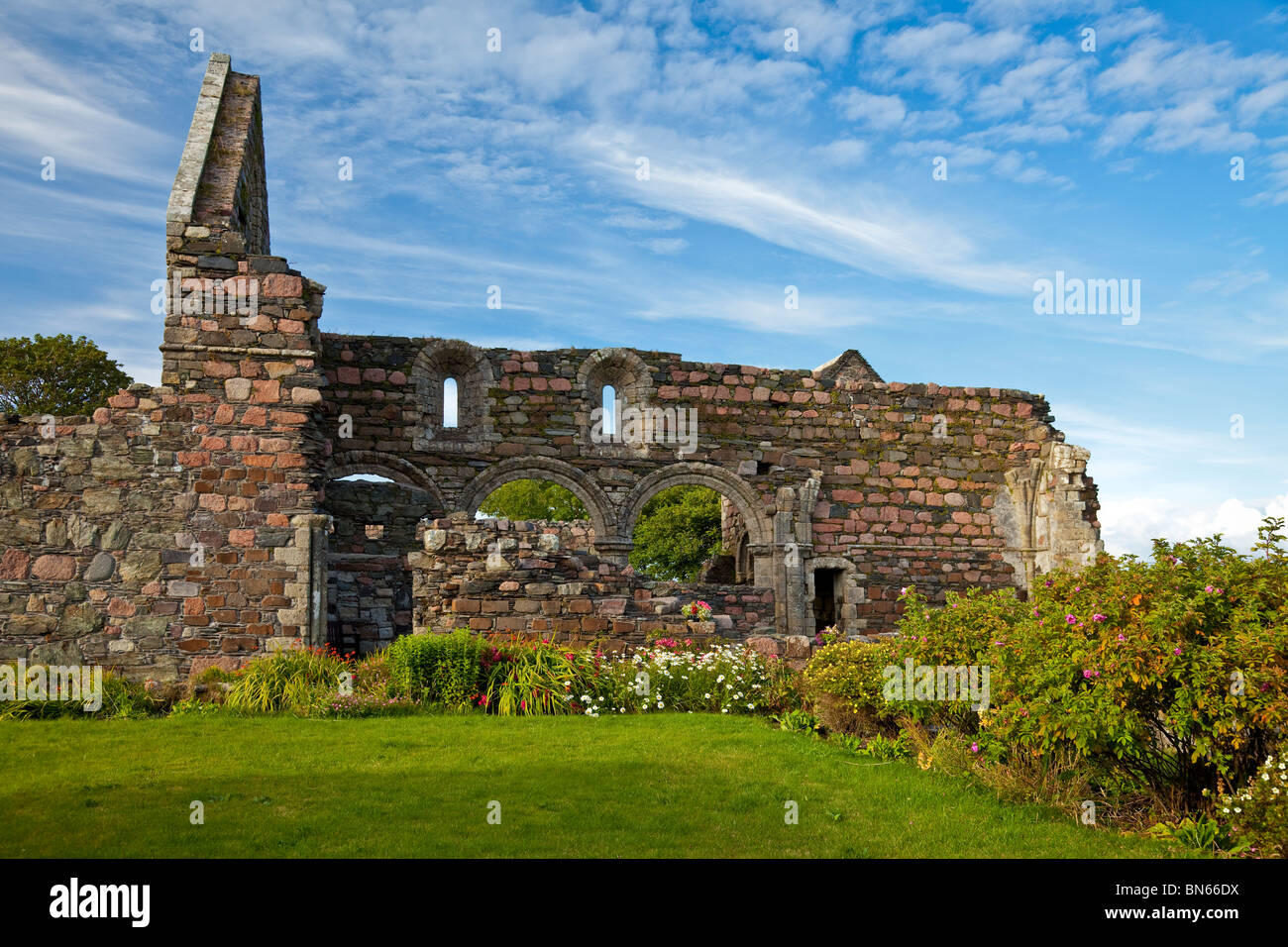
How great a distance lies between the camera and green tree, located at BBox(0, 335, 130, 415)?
2356cm

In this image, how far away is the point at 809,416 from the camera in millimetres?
19781

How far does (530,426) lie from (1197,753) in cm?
1308

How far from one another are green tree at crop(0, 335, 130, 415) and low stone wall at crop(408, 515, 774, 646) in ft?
49.7

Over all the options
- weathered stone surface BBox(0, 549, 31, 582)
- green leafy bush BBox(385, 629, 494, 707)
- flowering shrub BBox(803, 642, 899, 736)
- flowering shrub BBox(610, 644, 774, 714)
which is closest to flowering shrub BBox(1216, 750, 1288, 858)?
flowering shrub BBox(803, 642, 899, 736)

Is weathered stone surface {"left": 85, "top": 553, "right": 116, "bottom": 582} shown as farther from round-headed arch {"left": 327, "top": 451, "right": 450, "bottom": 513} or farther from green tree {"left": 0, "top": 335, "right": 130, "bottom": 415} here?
green tree {"left": 0, "top": 335, "right": 130, "bottom": 415}

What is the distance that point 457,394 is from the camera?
18.0 m

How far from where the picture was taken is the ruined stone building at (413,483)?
41.7 feet

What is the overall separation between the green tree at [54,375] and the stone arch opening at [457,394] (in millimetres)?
10595

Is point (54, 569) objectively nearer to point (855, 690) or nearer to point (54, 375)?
point (855, 690)

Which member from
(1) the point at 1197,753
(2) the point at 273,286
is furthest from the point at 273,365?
(1) the point at 1197,753

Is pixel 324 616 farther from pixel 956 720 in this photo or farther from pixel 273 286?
pixel 956 720

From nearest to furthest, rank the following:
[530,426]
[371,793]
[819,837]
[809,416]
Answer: [819,837], [371,793], [530,426], [809,416]

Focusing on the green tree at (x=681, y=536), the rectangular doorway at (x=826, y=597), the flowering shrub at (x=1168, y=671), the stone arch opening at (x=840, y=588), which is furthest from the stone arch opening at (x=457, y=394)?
the green tree at (x=681, y=536)

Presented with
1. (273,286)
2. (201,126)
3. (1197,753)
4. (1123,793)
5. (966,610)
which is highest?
(201,126)
